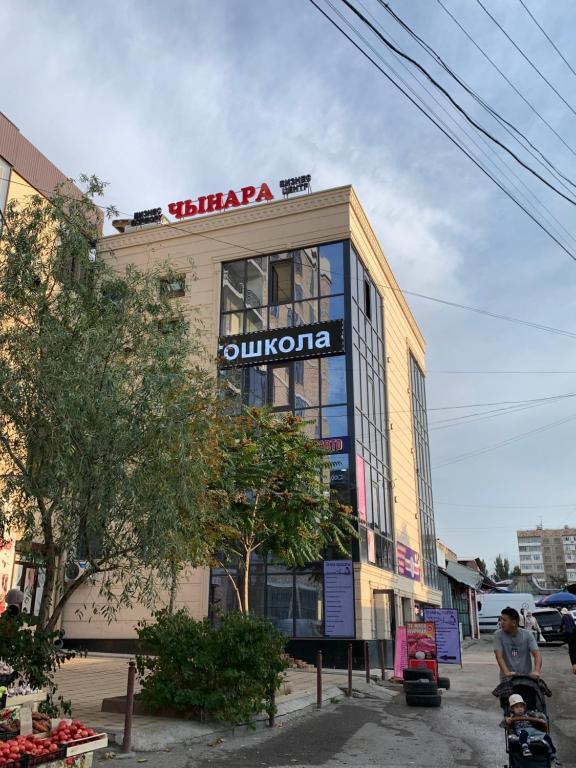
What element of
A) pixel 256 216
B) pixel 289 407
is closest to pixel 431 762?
pixel 289 407

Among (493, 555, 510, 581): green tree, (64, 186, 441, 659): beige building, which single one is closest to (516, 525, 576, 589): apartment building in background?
(493, 555, 510, 581): green tree

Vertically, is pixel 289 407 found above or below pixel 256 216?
below

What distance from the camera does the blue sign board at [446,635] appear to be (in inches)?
709

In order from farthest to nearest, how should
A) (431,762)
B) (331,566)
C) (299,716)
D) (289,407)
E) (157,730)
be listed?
(289,407)
(331,566)
(299,716)
(157,730)
(431,762)

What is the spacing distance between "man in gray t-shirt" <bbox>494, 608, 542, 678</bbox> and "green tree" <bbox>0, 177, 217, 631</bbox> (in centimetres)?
446

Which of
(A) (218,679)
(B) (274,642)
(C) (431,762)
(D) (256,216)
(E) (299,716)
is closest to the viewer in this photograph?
(C) (431,762)

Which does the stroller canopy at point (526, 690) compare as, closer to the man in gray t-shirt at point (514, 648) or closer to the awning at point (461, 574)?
the man in gray t-shirt at point (514, 648)

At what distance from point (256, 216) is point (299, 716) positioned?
18747 mm

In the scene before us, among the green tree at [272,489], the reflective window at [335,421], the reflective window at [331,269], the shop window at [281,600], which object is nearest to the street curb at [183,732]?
the green tree at [272,489]

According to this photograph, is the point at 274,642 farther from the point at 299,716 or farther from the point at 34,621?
the point at 34,621

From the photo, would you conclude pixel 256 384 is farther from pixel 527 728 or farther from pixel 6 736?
pixel 527 728

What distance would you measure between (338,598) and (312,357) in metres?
8.20

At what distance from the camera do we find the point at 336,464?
69.8 ft

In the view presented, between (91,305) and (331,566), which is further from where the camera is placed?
(331,566)
